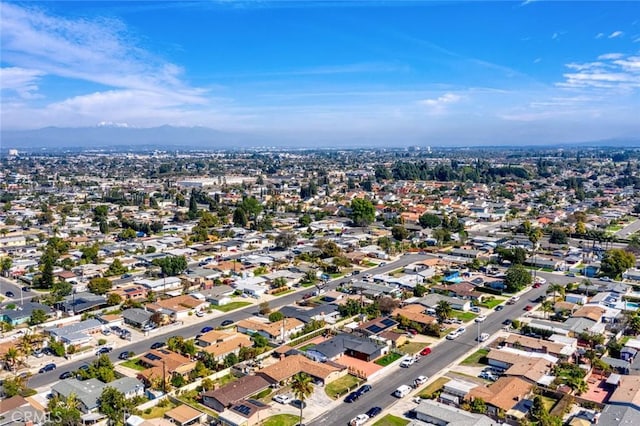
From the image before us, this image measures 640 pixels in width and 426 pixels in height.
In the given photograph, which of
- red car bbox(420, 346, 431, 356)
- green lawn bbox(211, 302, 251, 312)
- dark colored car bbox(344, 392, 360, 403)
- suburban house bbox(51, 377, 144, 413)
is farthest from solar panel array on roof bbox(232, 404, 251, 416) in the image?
green lawn bbox(211, 302, 251, 312)

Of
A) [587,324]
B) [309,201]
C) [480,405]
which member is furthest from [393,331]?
[309,201]

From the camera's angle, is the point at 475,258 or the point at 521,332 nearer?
the point at 521,332

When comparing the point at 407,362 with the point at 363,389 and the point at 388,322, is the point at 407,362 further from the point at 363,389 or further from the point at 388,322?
the point at 388,322

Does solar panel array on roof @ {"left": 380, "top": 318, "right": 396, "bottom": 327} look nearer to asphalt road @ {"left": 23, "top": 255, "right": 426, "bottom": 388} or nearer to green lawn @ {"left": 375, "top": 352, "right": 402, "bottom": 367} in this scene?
green lawn @ {"left": 375, "top": 352, "right": 402, "bottom": 367}

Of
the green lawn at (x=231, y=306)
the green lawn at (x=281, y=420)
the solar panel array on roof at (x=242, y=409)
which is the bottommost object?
the green lawn at (x=231, y=306)

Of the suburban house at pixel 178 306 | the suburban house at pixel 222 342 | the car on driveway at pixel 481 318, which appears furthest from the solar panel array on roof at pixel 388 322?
the suburban house at pixel 178 306

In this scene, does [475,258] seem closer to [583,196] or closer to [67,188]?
[583,196]

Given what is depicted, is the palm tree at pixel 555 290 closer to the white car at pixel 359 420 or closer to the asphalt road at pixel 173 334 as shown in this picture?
the asphalt road at pixel 173 334
